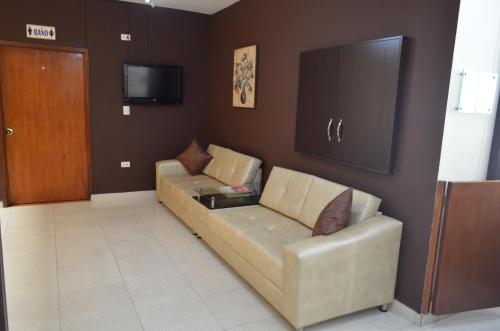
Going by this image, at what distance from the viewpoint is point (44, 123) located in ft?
17.2

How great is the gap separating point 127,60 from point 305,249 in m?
4.20

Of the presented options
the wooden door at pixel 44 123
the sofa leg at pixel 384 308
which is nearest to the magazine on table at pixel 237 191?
the sofa leg at pixel 384 308

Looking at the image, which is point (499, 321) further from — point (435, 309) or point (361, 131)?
point (361, 131)

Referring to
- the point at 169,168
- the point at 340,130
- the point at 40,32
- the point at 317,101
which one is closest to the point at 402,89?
the point at 340,130

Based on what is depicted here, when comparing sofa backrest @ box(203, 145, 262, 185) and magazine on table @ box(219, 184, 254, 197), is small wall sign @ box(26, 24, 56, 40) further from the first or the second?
magazine on table @ box(219, 184, 254, 197)

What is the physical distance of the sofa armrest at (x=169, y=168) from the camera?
5434mm

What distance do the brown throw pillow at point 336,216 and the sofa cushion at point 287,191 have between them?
2.33ft

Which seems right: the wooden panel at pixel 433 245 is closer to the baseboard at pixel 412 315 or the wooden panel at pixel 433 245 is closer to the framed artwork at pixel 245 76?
the baseboard at pixel 412 315

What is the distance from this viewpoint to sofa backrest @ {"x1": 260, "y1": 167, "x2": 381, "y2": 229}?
291 cm

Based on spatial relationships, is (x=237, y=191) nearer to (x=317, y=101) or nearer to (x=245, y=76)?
(x=317, y=101)

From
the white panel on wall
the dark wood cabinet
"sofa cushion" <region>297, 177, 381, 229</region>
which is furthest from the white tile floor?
the white panel on wall

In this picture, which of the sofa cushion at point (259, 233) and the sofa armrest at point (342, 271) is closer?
the sofa armrest at point (342, 271)

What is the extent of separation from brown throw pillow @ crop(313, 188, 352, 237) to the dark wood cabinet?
0.41m

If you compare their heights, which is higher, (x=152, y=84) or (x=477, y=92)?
(x=152, y=84)
